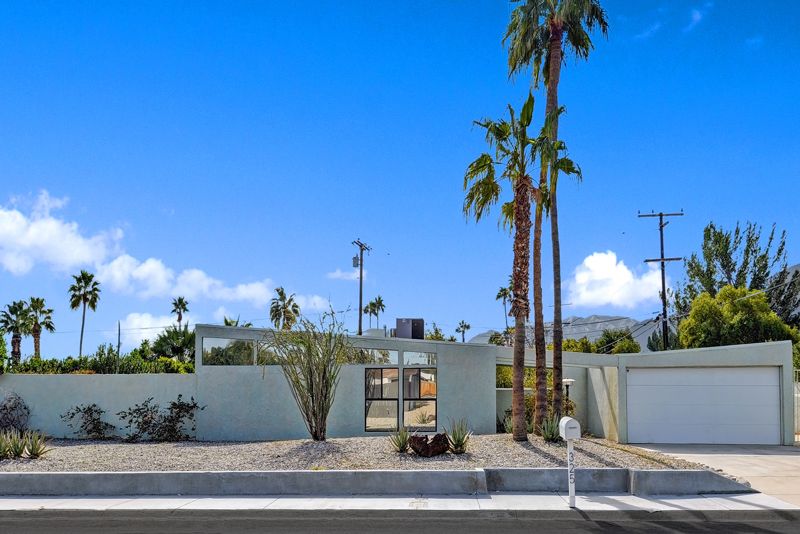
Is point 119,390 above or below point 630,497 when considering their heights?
above

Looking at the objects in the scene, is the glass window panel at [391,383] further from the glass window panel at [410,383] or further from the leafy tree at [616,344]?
the leafy tree at [616,344]

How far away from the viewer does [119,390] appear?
19.8 m

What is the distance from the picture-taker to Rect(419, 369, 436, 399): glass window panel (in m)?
Result: 19.9

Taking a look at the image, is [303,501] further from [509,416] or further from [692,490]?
[509,416]

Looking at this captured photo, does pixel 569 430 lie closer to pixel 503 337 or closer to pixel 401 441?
pixel 401 441

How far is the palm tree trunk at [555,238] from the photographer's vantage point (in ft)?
57.9

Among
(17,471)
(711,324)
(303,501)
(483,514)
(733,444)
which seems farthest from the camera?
(711,324)

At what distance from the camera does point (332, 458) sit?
45.3 ft

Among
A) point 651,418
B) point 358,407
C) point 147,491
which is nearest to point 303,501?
point 147,491

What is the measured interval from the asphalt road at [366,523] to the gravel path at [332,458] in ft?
7.42

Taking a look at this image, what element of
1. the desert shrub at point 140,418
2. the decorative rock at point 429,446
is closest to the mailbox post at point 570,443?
the decorative rock at point 429,446

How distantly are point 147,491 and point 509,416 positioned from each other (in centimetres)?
1113

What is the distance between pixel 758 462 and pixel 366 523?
32.7ft

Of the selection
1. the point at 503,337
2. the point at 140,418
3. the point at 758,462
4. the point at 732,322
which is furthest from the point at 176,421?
the point at 503,337
